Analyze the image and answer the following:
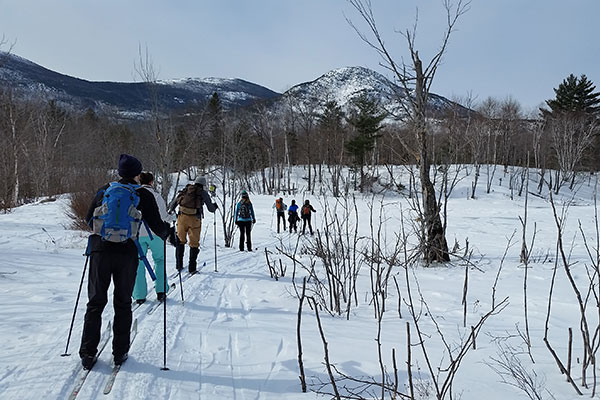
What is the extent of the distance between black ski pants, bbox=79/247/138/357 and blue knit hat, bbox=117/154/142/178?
725 mm

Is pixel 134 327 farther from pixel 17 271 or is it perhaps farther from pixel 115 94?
pixel 115 94

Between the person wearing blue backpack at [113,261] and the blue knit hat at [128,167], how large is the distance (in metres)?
0.17

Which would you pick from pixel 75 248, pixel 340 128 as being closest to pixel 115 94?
pixel 340 128

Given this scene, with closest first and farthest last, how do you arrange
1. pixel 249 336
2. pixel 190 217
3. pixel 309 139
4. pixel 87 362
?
pixel 87 362, pixel 249 336, pixel 190 217, pixel 309 139

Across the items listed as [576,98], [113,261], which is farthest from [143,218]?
[576,98]

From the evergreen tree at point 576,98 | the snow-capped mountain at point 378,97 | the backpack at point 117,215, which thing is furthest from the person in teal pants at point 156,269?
the evergreen tree at point 576,98

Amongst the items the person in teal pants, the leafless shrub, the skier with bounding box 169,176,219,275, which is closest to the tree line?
the skier with bounding box 169,176,219,275

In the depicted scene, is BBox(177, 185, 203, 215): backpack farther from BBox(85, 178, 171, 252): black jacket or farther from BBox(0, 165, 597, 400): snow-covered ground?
BBox(85, 178, 171, 252): black jacket

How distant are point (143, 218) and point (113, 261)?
0.49 m

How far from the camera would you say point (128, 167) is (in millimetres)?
3566

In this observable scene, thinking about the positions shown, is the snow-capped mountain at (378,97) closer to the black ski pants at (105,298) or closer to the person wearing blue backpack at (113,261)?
the person wearing blue backpack at (113,261)

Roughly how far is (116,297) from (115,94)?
162m

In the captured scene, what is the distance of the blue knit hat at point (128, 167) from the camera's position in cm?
355

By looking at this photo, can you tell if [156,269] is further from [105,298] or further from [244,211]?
[244,211]
